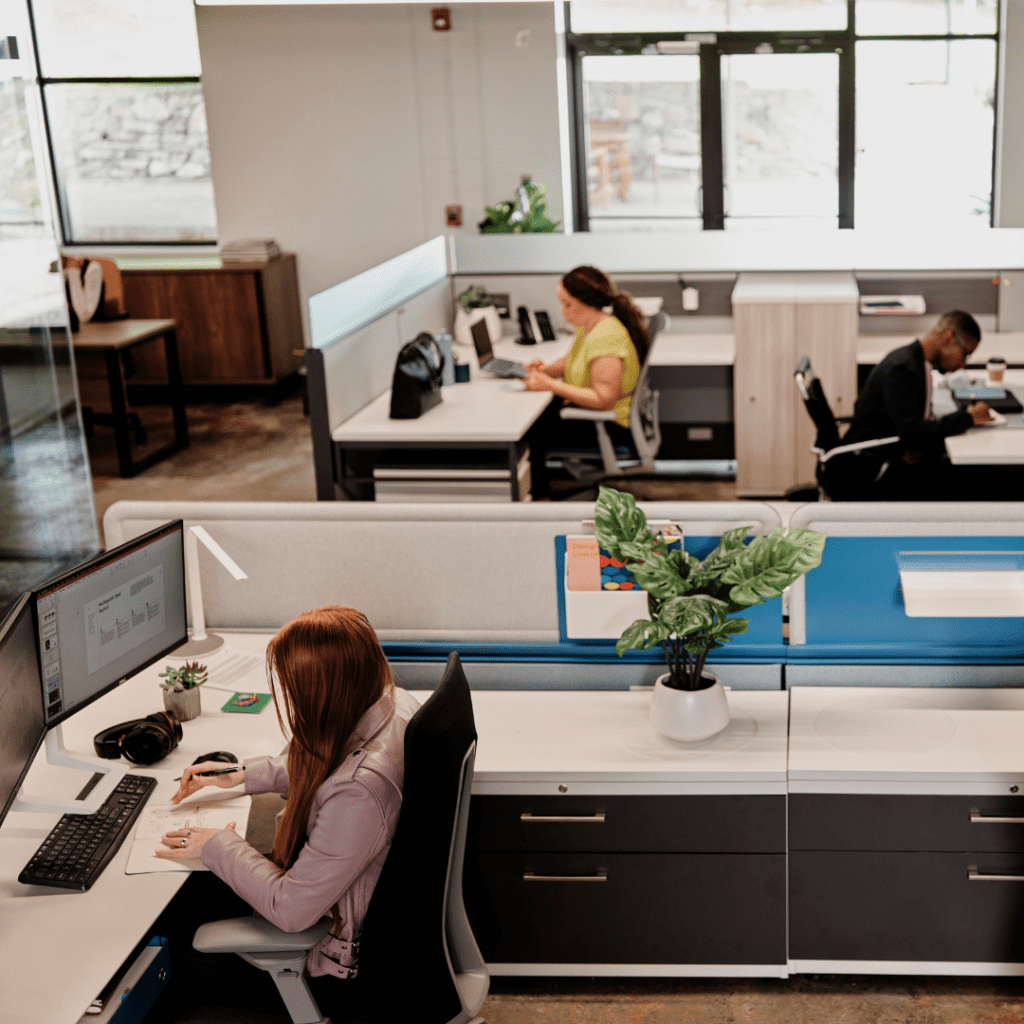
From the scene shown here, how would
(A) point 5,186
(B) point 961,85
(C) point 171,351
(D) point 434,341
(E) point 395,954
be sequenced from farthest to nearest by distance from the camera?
(B) point 961,85 < (C) point 171,351 < (D) point 434,341 < (A) point 5,186 < (E) point 395,954

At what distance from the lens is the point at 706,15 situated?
7.90 meters

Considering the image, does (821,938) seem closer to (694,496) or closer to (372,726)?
(372,726)

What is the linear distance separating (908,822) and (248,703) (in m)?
→ 1.33

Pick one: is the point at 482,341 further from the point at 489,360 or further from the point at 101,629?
the point at 101,629

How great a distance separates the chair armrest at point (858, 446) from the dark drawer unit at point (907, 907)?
220 centimetres

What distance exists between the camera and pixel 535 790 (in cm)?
226

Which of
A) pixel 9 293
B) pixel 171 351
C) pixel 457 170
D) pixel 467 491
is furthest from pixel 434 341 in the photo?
pixel 457 170

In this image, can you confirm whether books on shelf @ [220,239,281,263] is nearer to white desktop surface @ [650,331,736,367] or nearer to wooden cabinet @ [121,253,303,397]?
wooden cabinet @ [121,253,303,397]

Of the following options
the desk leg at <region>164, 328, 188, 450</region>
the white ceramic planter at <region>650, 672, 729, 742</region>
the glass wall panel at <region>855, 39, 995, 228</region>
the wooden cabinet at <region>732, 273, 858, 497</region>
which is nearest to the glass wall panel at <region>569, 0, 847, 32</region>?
the glass wall panel at <region>855, 39, 995, 228</region>

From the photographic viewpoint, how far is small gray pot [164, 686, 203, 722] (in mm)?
2461

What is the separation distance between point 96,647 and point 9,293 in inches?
100

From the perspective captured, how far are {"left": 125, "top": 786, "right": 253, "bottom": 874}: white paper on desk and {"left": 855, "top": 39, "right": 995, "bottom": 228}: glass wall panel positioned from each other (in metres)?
7.14

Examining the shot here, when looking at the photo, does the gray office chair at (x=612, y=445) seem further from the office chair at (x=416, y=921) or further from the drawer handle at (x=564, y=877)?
the office chair at (x=416, y=921)

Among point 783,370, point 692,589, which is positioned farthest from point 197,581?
point 783,370
